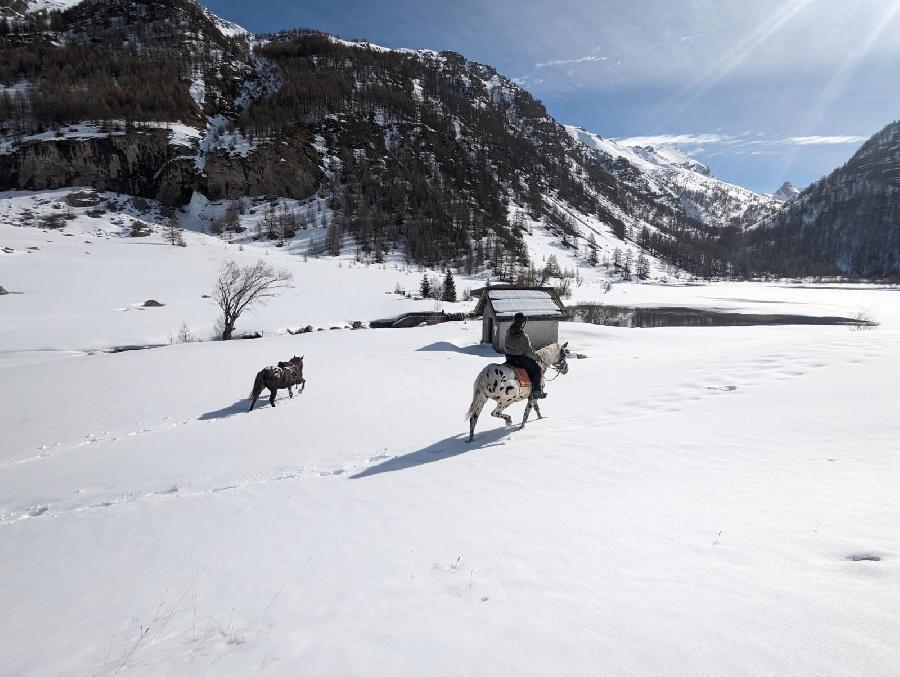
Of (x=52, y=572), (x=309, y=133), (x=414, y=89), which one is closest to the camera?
(x=52, y=572)

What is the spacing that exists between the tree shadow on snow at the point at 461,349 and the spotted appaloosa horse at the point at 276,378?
39.2 feet

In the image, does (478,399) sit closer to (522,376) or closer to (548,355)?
(522,376)

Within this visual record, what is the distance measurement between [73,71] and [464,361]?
176423 millimetres

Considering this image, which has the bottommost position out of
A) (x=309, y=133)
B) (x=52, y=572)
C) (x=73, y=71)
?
(x=52, y=572)

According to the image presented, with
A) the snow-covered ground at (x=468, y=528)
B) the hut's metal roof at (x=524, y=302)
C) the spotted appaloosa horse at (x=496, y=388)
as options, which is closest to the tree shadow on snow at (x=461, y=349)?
the hut's metal roof at (x=524, y=302)

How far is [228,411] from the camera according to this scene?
46.0ft

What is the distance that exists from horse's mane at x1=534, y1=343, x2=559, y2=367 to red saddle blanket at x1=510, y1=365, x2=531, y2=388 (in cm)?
110

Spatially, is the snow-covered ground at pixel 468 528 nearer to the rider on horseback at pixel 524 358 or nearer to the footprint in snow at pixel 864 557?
the footprint in snow at pixel 864 557

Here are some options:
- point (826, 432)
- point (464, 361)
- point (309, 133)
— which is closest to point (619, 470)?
point (826, 432)

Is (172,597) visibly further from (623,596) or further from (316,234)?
(316,234)

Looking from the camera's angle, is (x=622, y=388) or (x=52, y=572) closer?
(x=52, y=572)


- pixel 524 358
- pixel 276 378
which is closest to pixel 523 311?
pixel 276 378

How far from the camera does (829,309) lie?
6138cm

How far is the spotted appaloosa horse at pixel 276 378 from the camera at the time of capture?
14117 millimetres
